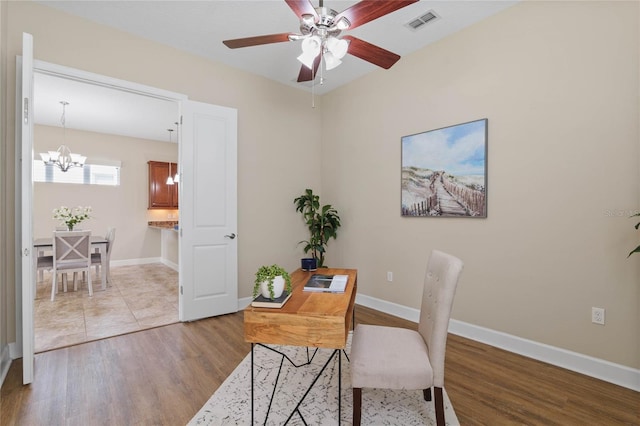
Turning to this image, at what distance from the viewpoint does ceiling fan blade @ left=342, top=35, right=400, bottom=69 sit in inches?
83.1

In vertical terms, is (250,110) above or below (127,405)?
above

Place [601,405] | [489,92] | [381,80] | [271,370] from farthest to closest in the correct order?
[381,80], [489,92], [271,370], [601,405]

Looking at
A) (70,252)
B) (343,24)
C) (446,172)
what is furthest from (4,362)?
(446,172)

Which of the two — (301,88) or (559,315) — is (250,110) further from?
(559,315)

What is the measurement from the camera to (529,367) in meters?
2.44

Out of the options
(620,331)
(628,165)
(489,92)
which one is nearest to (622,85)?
(628,165)

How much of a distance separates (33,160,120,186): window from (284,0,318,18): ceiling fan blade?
667 centimetres

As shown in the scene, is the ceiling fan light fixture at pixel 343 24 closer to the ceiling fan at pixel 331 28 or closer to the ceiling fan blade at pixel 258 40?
the ceiling fan at pixel 331 28

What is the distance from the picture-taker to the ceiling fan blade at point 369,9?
167cm

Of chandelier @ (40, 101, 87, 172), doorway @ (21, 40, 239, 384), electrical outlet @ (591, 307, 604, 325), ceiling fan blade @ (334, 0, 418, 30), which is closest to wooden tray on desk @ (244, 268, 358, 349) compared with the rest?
ceiling fan blade @ (334, 0, 418, 30)

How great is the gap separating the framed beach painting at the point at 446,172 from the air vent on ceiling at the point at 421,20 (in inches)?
40.4

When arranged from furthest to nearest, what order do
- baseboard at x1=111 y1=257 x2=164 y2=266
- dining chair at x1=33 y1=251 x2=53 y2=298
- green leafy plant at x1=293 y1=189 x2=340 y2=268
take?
baseboard at x1=111 y1=257 x2=164 y2=266
dining chair at x1=33 y1=251 x2=53 y2=298
green leafy plant at x1=293 y1=189 x2=340 y2=268

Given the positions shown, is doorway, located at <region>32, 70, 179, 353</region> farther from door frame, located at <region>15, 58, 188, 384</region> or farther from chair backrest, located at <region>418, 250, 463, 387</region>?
chair backrest, located at <region>418, 250, 463, 387</region>

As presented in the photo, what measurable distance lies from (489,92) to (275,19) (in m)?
2.14
